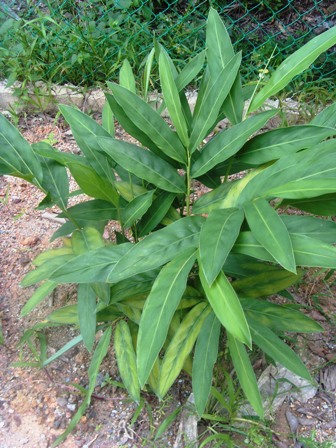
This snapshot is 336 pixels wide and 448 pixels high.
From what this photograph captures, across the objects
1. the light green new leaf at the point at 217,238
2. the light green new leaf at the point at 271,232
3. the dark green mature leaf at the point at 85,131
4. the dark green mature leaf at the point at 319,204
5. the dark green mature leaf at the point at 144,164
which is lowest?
the dark green mature leaf at the point at 319,204

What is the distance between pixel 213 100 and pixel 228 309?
62 centimetres

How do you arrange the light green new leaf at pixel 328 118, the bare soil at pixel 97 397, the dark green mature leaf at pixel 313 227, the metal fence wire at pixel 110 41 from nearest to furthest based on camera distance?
the dark green mature leaf at pixel 313 227
the light green new leaf at pixel 328 118
the bare soil at pixel 97 397
the metal fence wire at pixel 110 41

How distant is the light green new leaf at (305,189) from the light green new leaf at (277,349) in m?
0.42

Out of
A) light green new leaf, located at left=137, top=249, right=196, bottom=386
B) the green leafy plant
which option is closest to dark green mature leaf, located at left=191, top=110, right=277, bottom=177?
the green leafy plant

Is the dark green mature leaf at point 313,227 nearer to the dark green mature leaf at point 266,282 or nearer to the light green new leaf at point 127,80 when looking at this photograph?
the dark green mature leaf at point 266,282

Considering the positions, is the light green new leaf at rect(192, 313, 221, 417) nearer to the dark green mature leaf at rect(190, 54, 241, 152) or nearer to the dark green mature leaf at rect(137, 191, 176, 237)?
the dark green mature leaf at rect(137, 191, 176, 237)

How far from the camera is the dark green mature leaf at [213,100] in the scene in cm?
147

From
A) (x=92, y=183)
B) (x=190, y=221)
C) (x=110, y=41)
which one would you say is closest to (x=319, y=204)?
(x=190, y=221)

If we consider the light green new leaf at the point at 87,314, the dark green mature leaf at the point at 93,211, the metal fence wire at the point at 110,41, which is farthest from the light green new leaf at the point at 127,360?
the metal fence wire at the point at 110,41

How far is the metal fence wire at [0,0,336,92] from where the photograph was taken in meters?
2.76

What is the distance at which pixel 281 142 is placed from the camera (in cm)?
151

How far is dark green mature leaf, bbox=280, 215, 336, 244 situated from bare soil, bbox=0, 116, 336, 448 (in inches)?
25.7

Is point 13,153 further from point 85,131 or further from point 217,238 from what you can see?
point 217,238

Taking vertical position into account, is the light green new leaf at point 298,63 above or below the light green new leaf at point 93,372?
above
